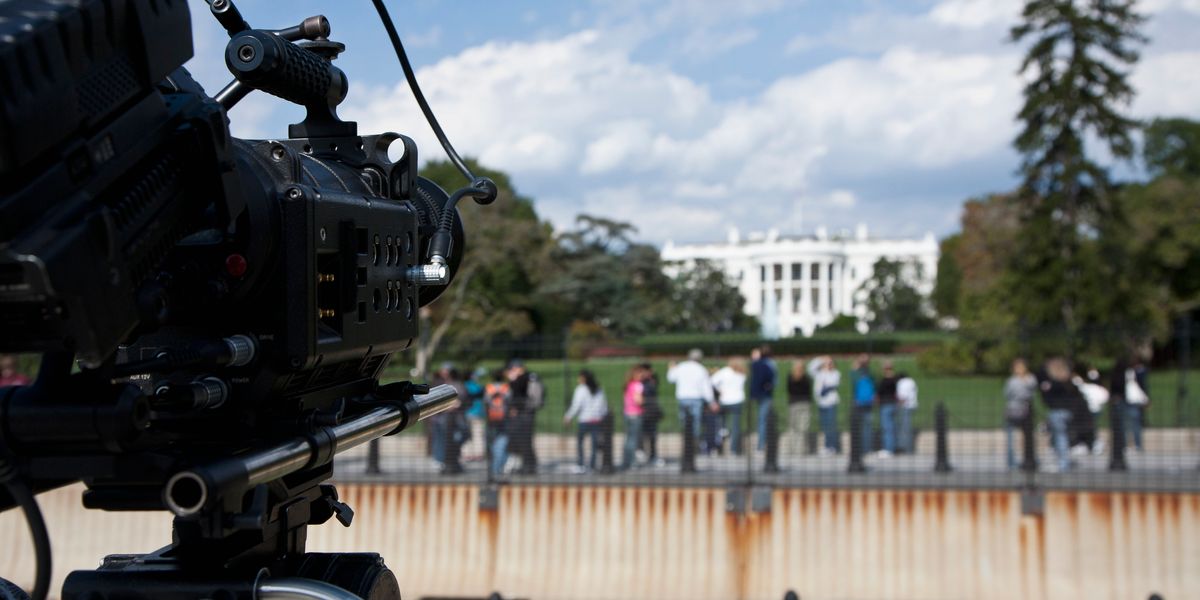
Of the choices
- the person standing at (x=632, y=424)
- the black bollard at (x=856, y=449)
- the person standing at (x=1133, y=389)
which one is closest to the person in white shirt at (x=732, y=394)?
the person standing at (x=632, y=424)

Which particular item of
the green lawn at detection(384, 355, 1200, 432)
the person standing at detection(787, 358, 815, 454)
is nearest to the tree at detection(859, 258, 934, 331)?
the green lawn at detection(384, 355, 1200, 432)

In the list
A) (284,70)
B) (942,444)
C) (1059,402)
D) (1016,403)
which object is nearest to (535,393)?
(942,444)

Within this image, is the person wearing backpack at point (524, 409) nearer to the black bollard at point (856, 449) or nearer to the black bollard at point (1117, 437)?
the black bollard at point (856, 449)

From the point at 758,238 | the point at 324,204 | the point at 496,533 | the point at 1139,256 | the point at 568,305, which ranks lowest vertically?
the point at 496,533

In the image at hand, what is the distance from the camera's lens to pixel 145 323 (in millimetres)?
2051

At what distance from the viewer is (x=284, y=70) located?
262 centimetres

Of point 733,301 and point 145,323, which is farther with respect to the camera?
point 733,301

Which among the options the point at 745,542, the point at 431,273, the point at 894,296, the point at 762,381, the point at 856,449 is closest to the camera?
the point at 431,273

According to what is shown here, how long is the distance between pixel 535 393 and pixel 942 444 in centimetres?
521

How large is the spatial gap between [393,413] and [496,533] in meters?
11.7

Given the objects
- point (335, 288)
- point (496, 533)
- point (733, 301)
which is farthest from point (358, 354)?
point (733, 301)

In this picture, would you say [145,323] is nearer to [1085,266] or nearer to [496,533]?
[496,533]

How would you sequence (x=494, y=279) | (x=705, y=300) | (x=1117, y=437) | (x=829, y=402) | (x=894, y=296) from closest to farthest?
(x=1117, y=437)
(x=829, y=402)
(x=705, y=300)
(x=494, y=279)
(x=894, y=296)

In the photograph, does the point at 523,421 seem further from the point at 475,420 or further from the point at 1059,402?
the point at 1059,402
